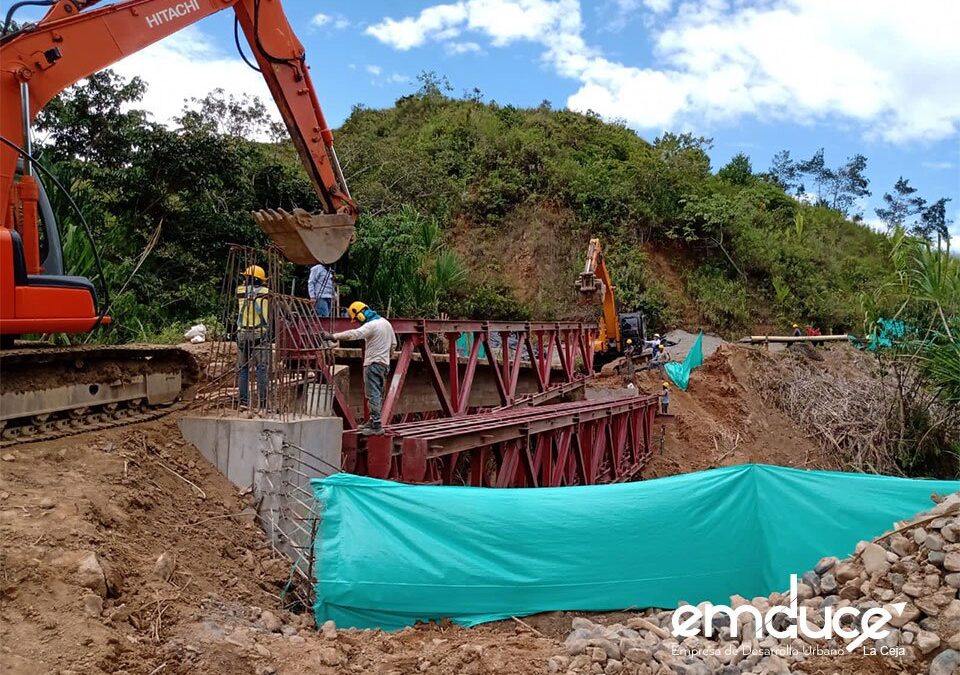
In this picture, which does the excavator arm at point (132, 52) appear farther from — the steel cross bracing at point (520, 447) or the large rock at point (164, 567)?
the large rock at point (164, 567)

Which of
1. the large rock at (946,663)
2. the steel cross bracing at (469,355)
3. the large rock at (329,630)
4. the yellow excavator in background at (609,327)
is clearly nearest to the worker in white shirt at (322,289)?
the steel cross bracing at (469,355)

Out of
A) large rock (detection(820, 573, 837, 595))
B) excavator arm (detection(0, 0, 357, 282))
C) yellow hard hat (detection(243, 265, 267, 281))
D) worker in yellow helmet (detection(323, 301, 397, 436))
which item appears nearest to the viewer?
large rock (detection(820, 573, 837, 595))

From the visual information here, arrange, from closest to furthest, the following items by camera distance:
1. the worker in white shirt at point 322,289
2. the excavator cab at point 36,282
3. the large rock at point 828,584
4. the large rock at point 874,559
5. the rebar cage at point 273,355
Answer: the large rock at point 874,559
the large rock at point 828,584
the excavator cab at point 36,282
the rebar cage at point 273,355
the worker in white shirt at point 322,289

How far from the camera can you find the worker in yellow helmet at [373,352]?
26.3 ft

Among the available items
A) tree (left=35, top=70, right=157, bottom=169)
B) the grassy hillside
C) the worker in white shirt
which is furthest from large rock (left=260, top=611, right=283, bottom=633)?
the grassy hillside

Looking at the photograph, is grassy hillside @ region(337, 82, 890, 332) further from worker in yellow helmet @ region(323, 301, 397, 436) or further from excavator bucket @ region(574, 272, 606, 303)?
worker in yellow helmet @ region(323, 301, 397, 436)

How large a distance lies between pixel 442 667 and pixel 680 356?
24326 millimetres

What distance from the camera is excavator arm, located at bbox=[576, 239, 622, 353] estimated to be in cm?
1961

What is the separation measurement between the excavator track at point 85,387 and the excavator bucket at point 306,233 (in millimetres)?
1561

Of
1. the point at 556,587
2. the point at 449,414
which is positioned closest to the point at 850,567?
the point at 556,587

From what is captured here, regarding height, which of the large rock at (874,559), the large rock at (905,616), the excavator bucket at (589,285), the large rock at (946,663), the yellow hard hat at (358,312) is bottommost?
the large rock at (946,663)

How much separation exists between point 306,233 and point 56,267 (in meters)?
2.42

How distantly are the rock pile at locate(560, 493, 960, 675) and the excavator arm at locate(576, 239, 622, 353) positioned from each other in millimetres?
14646

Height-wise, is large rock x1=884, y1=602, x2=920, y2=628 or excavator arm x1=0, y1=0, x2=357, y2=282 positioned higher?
excavator arm x1=0, y1=0, x2=357, y2=282
